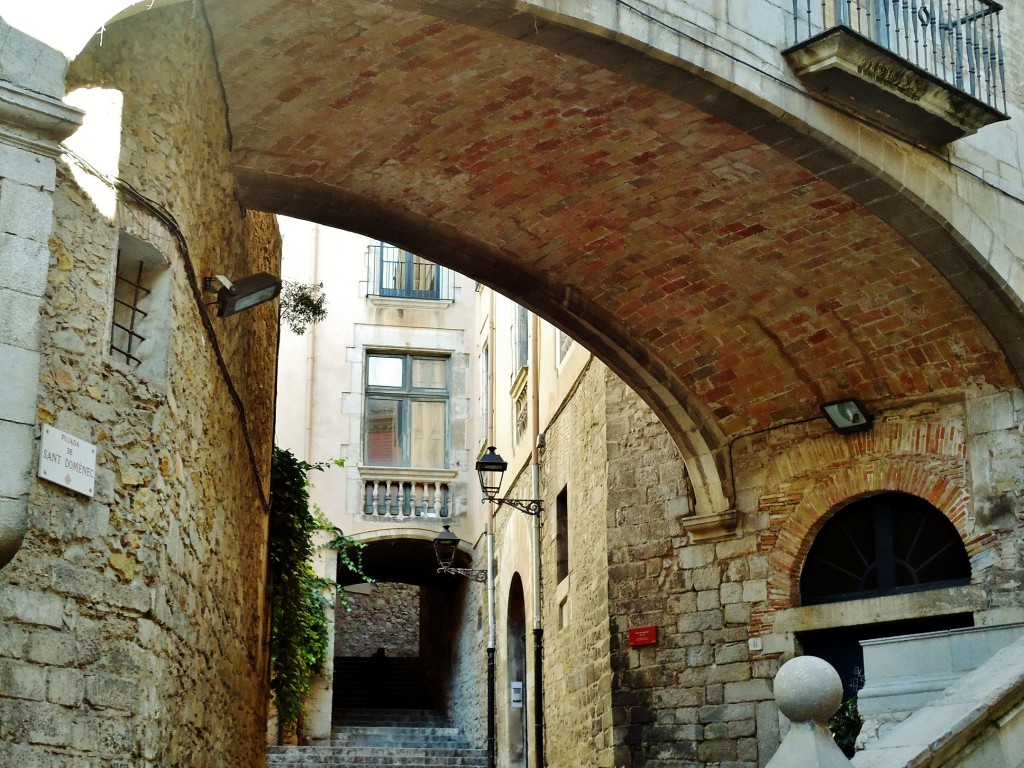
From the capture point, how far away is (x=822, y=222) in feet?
28.6

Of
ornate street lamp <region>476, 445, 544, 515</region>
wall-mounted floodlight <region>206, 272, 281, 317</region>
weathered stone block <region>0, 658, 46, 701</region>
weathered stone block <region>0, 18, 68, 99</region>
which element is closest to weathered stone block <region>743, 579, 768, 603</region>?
ornate street lamp <region>476, 445, 544, 515</region>

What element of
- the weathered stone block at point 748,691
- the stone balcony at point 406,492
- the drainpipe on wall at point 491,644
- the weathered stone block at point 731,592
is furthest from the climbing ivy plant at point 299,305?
the stone balcony at point 406,492

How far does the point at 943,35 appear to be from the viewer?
28.7ft

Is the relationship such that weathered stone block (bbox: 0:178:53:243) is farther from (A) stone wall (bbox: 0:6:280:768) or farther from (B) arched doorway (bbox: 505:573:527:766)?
(B) arched doorway (bbox: 505:573:527:766)

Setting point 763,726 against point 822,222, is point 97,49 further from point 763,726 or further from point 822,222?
point 763,726

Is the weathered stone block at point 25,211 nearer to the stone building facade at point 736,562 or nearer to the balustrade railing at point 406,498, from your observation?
the stone building facade at point 736,562

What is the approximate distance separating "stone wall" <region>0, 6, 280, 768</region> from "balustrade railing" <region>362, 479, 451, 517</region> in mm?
11406

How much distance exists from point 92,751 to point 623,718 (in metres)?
6.53

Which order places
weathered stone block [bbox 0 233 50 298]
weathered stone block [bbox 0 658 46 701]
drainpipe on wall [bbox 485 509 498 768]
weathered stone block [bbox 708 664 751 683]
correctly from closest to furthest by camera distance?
weathered stone block [bbox 0 658 46 701], weathered stone block [bbox 0 233 50 298], weathered stone block [bbox 708 664 751 683], drainpipe on wall [bbox 485 509 498 768]

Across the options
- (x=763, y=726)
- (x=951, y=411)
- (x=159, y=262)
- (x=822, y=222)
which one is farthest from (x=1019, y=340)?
(x=159, y=262)

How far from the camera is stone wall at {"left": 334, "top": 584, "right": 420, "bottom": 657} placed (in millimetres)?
25438

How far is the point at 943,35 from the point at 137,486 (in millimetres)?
5937

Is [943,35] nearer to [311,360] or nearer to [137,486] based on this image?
[137,486]

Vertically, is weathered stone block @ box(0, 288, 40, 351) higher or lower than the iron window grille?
lower
